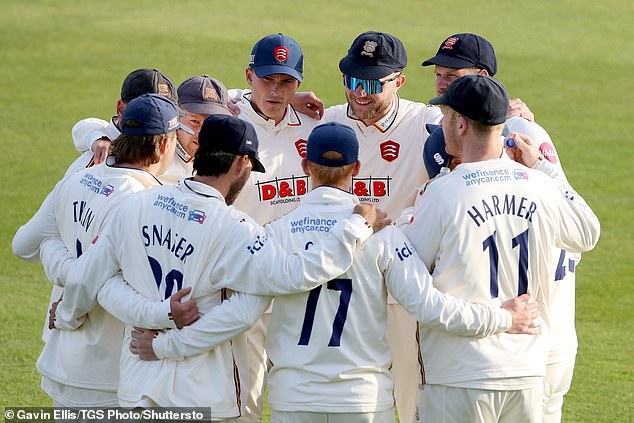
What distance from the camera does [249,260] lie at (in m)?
4.49

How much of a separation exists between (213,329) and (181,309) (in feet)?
0.53

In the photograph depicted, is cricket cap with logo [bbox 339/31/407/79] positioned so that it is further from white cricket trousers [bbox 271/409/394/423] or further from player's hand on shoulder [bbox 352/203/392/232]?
white cricket trousers [bbox 271/409/394/423]

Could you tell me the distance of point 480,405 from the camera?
4.60 m

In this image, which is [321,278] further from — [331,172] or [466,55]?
[466,55]

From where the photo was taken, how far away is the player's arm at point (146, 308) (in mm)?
4535

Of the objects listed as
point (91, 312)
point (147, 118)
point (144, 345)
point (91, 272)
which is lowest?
point (144, 345)

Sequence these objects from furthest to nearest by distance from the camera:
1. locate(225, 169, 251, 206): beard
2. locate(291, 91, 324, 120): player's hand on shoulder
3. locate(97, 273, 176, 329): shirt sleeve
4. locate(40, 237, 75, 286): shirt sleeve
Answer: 1. locate(291, 91, 324, 120): player's hand on shoulder
2. locate(40, 237, 75, 286): shirt sleeve
3. locate(225, 169, 251, 206): beard
4. locate(97, 273, 176, 329): shirt sleeve

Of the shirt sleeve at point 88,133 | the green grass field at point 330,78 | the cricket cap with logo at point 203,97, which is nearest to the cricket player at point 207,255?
the cricket cap with logo at point 203,97

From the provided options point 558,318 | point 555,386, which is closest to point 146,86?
point 558,318

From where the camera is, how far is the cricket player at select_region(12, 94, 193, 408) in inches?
194

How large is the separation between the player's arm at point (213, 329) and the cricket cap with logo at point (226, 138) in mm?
633

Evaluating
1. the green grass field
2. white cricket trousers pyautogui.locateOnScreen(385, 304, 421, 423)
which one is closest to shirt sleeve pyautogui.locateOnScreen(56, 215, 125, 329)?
white cricket trousers pyautogui.locateOnScreen(385, 304, 421, 423)

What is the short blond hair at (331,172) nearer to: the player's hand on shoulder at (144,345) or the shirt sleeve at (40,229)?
the player's hand on shoulder at (144,345)

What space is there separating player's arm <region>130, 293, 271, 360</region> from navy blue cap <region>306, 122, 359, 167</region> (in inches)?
26.1
